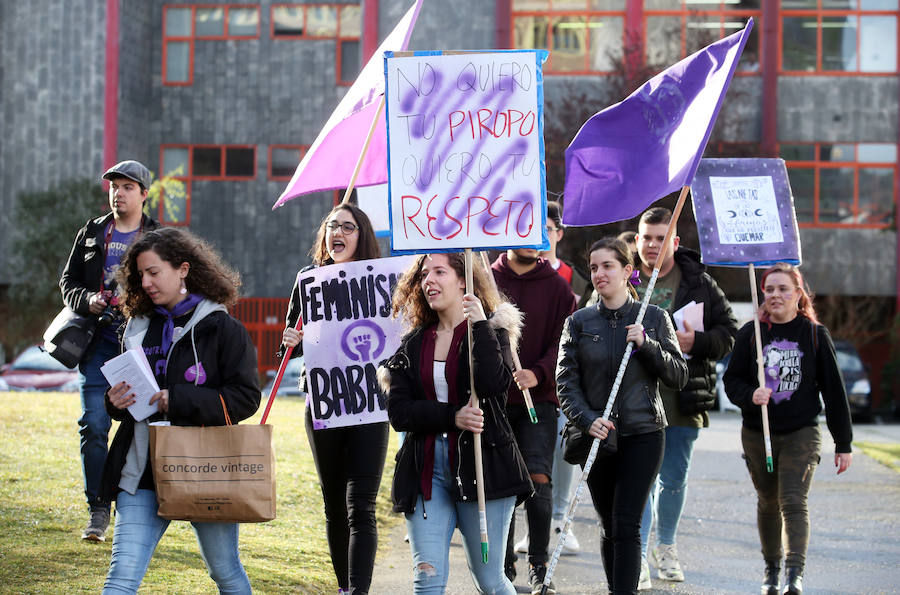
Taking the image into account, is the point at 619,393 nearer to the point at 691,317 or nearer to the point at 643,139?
the point at 691,317

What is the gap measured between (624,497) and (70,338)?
3370mm

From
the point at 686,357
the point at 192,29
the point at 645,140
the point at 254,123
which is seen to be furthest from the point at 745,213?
the point at 192,29

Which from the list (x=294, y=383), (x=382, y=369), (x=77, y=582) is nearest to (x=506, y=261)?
(x=382, y=369)

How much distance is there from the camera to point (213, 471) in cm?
532

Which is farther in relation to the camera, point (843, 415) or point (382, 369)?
point (843, 415)

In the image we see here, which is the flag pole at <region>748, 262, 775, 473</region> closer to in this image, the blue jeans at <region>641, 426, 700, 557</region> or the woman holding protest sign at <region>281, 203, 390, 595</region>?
the blue jeans at <region>641, 426, 700, 557</region>

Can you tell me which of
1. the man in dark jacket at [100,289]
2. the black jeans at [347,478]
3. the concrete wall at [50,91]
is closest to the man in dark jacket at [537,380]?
the black jeans at [347,478]

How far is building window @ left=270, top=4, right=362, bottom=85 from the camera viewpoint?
4053cm

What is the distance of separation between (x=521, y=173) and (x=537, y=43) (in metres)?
31.1

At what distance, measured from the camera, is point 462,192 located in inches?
250

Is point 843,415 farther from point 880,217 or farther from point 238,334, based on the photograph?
point 880,217

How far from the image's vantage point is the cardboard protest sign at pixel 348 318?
699 cm

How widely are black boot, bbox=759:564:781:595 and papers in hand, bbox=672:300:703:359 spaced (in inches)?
54.7

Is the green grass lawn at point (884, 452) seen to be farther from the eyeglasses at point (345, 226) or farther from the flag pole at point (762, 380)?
the eyeglasses at point (345, 226)
